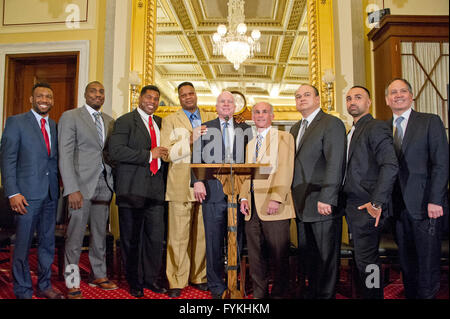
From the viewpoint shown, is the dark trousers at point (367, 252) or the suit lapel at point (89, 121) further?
the suit lapel at point (89, 121)

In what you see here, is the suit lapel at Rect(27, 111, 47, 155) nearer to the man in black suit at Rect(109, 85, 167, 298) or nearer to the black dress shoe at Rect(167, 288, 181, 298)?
the man in black suit at Rect(109, 85, 167, 298)

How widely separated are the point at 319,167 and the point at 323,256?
0.62 meters

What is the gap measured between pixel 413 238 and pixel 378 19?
2.69 m

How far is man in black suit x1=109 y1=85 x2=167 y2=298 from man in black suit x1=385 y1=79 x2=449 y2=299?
5.89ft

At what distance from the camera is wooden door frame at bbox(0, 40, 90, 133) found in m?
4.09

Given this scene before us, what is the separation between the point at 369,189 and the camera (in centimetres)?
222

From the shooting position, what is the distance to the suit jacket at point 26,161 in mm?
2455

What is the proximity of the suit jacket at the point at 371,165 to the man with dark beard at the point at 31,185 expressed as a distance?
228cm

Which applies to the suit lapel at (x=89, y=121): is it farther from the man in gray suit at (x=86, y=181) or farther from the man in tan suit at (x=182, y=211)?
the man in tan suit at (x=182, y=211)

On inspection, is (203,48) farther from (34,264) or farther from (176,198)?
(34,264)

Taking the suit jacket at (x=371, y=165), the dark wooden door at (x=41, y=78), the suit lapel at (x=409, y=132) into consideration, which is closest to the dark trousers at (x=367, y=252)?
the suit jacket at (x=371, y=165)

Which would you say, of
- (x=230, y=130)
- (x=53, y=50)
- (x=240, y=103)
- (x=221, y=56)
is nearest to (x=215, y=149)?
(x=230, y=130)

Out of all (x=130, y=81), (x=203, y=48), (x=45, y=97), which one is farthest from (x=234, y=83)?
(x=45, y=97)

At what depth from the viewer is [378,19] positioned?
3.74 m
